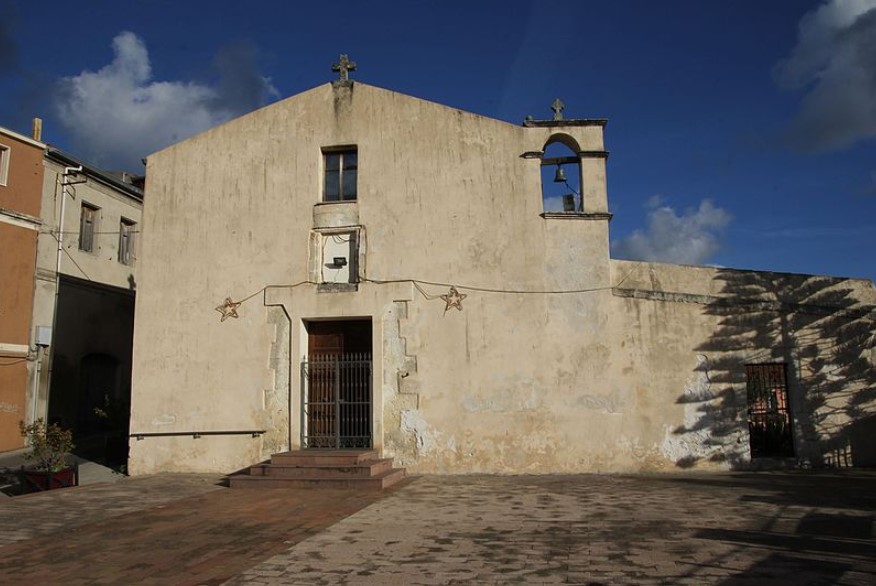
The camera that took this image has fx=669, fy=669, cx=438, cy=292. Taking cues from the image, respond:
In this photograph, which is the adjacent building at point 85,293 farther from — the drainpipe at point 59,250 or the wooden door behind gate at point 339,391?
the wooden door behind gate at point 339,391

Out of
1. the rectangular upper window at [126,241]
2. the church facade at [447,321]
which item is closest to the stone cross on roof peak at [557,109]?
the church facade at [447,321]

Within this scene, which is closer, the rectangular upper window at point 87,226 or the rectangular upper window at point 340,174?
the rectangular upper window at point 340,174

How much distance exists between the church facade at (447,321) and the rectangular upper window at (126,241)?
27.8 feet

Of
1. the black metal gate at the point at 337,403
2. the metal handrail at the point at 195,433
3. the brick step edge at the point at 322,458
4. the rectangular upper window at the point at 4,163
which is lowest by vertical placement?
the brick step edge at the point at 322,458

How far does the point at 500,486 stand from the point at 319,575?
546 cm

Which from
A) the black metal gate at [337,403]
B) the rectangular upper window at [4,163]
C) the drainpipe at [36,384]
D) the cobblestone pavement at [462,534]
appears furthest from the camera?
the drainpipe at [36,384]

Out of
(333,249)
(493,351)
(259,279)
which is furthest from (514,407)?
(259,279)

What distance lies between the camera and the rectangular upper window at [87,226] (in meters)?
19.8

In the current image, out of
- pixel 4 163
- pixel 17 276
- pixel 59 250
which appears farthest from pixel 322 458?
pixel 4 163

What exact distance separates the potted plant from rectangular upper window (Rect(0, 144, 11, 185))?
8.13m

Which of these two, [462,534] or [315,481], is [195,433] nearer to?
[315,481]

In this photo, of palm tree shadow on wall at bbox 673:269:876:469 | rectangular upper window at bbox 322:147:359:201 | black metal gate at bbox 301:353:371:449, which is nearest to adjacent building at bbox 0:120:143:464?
black metal gate at bbox 301:353:371:449

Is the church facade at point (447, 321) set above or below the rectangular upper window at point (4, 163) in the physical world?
below

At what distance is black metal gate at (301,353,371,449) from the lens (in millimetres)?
13039
